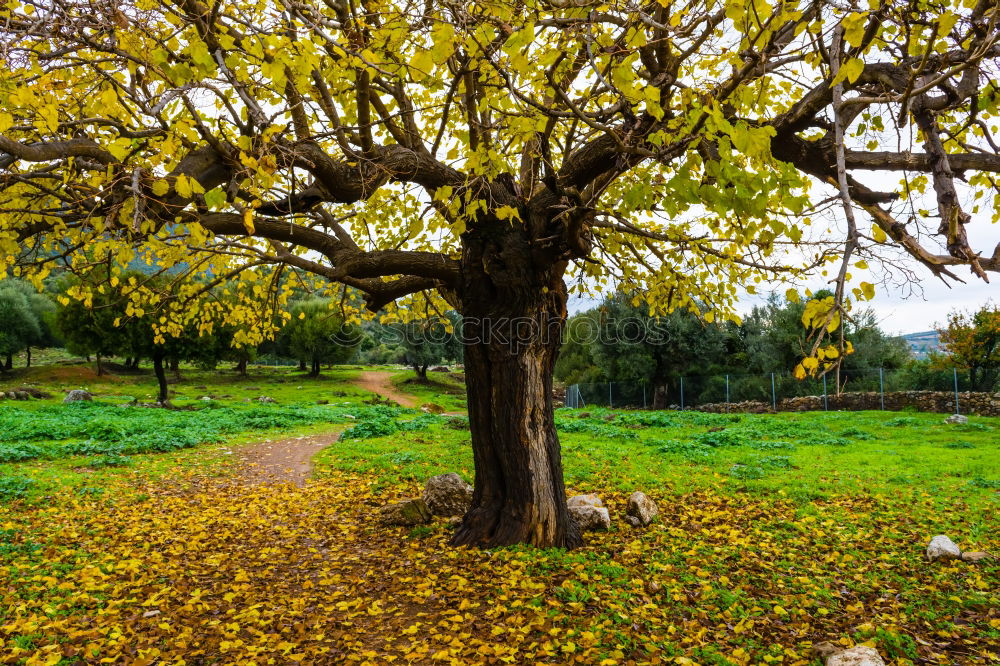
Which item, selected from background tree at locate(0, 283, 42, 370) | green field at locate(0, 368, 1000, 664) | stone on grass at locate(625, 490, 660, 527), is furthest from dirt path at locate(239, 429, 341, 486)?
background tree at locate(0, 283, 42, 370)

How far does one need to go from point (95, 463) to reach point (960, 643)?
550 inches

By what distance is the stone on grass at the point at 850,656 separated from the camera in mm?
3617

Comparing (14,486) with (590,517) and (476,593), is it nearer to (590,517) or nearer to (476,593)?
(476,593)

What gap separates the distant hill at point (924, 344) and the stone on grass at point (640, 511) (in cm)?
2856

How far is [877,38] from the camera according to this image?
412cm

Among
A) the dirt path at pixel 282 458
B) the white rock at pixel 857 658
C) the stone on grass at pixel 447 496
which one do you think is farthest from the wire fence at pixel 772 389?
the white rock at pixel 857 658

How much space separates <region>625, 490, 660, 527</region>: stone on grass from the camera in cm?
718

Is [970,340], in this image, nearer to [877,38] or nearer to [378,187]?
[877,38]

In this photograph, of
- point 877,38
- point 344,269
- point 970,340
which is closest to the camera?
Answer: point 877,38

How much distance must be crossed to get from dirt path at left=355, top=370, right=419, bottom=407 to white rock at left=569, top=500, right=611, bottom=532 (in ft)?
88.5

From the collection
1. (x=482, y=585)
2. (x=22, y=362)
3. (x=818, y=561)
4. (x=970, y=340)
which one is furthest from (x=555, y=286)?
(x=22, y=362)

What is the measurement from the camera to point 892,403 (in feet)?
77.2

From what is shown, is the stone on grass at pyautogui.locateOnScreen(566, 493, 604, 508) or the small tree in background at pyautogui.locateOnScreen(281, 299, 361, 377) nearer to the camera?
the stone on grass at pyautogui.locateOnScreen(566, 493, 604, 508)

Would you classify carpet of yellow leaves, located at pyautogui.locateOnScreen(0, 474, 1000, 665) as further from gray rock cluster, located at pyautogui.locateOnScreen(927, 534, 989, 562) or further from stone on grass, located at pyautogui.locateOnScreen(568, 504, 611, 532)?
stone on grass, located at pyautogui.locateOnScreen(568, 504, 611, 532)
